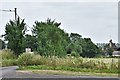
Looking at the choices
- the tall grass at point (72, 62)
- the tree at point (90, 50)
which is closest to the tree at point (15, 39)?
the tall grass at point (72, 62)

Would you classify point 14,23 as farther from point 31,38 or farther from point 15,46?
point 31,38

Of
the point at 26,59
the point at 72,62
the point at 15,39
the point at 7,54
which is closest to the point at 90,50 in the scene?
the point at 15,39

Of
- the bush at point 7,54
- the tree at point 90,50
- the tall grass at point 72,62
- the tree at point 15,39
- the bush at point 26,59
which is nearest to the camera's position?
the tall grass at point 72,62

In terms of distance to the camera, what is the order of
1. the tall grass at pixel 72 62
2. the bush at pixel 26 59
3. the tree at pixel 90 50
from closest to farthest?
1. the tall grass at pixel 72 62
2. the bush at pixel 26 59
3. the tree at pixel 90 50

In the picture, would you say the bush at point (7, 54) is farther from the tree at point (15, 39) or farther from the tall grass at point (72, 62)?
the tall grass at point (72, 62)

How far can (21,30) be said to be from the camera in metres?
49.7

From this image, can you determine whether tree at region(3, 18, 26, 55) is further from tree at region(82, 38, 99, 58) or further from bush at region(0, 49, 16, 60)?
tree at region(82, 38, 99, 58)

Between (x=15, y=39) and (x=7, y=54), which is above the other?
(x=15, y=39)

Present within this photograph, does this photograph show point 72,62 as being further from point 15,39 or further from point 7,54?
point 15,39

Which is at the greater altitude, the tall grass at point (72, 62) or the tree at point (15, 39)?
the tree at point (15, 39)

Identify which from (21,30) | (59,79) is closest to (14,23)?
(21,30)

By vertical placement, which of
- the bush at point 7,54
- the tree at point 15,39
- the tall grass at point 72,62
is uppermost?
the tree at point 15,39

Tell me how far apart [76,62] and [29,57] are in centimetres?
578

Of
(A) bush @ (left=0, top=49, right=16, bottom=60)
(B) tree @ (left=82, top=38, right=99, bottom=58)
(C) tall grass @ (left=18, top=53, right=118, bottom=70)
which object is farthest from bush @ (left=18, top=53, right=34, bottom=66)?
(B) tree @ (left=82, top=38, right=99, bottom=58)
